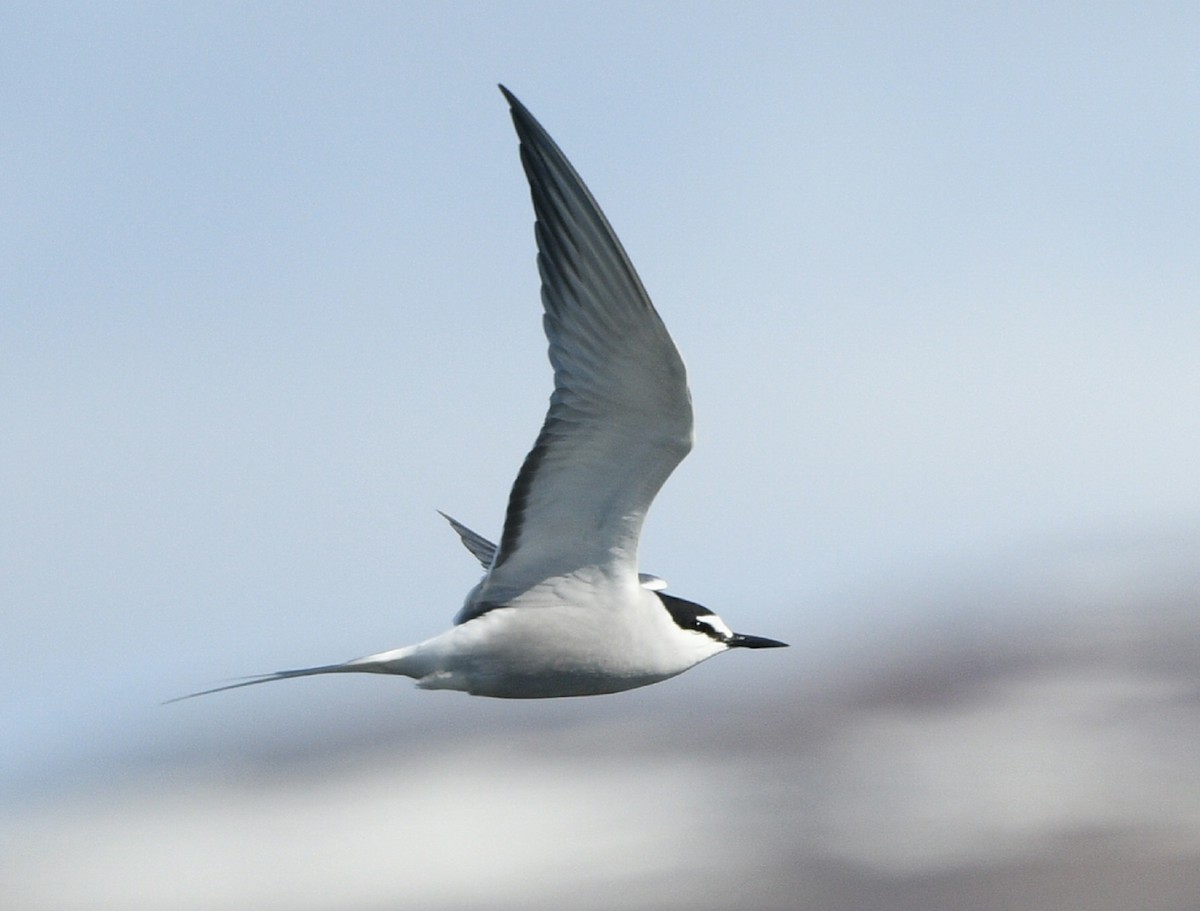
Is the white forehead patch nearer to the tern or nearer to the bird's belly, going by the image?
the tern

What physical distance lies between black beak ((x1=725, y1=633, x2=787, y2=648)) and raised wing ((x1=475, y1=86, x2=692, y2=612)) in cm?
90

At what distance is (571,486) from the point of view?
20.4 feet

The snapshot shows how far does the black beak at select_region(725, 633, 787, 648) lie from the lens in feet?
23.4

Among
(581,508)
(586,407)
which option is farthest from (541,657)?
(586,407)

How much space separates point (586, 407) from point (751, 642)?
6.36 ft

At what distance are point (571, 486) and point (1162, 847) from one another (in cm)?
2229

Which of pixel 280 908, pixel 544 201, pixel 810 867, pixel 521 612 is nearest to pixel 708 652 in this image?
pixel 521 612

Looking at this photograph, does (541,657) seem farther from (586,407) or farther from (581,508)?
(586,407)

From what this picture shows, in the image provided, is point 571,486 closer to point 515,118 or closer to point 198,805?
point 515,118

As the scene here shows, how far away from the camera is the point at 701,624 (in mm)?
6852

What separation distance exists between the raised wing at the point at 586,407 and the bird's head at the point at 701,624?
1.36 ft

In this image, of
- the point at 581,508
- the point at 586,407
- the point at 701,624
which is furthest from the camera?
the point at 701,624

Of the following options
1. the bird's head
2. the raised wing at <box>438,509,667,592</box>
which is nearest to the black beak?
the bird's head

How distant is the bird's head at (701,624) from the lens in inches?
267
